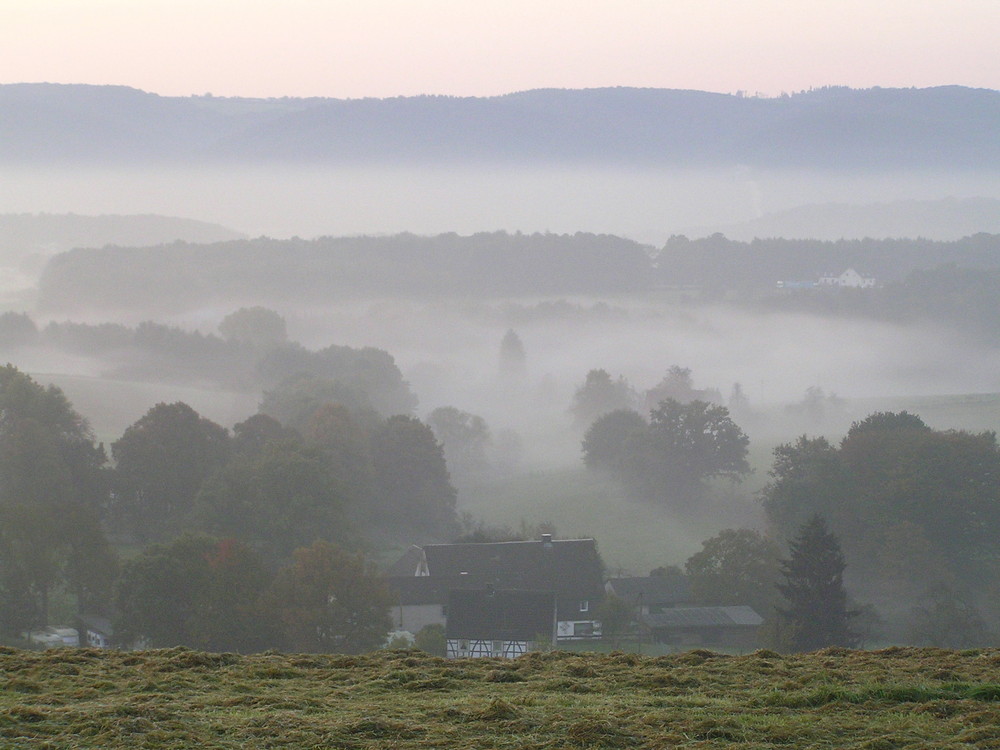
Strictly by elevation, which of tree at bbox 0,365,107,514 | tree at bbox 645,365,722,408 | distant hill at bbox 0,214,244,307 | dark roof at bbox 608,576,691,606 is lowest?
dark roof at bbox 608,576,691,606

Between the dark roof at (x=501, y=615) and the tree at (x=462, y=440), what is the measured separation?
26837 mm

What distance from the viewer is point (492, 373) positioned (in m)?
88.6

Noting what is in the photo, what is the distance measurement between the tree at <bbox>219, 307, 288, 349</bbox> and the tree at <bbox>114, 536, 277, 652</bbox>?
6144 cm

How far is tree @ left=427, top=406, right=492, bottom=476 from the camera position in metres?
55.6

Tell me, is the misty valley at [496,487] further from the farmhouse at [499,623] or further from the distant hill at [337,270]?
the distant hill at [337,270]

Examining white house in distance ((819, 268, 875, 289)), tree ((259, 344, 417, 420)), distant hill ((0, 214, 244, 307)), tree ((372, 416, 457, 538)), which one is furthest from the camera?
white house in distance ((819, 268, 875, 289))

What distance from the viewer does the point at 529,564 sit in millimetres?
33219

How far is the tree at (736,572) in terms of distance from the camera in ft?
100

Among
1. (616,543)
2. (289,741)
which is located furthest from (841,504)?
(289,741)

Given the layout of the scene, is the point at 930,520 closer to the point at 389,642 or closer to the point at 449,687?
the point at 389,642

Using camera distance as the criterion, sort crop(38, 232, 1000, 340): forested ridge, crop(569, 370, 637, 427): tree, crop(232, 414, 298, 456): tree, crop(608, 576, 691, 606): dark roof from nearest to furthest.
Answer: crop(608, 576, 691, 606): dark roof
crop(232, 414, 298, 456): tree
crop(569, 370, 637, 427): tree
crop(38, 232, 1000, 340): forested ridge

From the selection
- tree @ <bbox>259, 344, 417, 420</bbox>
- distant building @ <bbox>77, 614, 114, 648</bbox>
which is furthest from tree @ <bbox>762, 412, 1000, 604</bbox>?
tree @ <bbox>259, 344, 417, 420</bbox>

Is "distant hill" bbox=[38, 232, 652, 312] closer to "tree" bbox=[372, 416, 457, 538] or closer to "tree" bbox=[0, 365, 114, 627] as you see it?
"tree" bbox=[0, 365, 114, 627]

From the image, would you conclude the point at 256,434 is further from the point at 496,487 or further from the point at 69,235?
the point at 69,235
